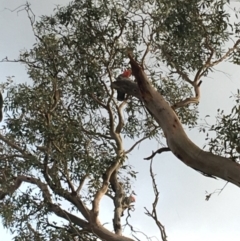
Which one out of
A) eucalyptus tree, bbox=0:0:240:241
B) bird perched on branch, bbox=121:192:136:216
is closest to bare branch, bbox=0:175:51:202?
eucalyptus tree, bbox=0:0:240:241

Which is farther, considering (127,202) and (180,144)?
(127,202)

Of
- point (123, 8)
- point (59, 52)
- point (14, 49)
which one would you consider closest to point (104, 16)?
point (123, 8)

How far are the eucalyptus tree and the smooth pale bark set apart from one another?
1.42 ft

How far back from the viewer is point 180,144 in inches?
123

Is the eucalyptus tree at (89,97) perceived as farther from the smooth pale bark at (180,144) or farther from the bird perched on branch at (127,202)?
the smooth pale bark at (180,144)

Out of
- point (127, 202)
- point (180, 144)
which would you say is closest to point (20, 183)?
point (127, 202)

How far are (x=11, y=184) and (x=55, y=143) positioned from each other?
94 cm

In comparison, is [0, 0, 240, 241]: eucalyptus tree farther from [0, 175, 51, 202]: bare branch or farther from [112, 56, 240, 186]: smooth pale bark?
[112, 56, 240, 186]: smooth pale bark

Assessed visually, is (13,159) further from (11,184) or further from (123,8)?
(123,8)

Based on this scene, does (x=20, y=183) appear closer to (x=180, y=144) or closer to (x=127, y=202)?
(x=127, y=202)

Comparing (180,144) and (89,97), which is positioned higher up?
(89,97)

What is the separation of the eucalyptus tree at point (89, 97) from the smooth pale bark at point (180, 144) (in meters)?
0.43

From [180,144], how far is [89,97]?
6.57 feet

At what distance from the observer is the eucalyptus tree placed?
4382mm
